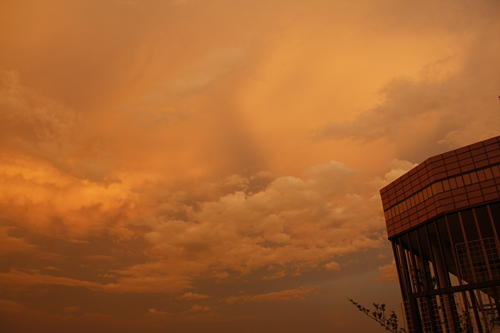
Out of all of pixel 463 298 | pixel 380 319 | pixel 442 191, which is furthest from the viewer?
pixel 380 319

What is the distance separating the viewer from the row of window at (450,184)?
113 ft

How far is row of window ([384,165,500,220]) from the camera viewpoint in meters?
34.4

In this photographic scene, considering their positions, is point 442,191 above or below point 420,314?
above

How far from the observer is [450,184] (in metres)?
36.2

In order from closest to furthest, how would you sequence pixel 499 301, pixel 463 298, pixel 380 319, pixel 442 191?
pixel 499 301
pixel 463 298
pixel 442 191
pixel 380 319

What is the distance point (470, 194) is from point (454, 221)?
11.2 ft

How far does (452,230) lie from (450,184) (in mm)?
5932

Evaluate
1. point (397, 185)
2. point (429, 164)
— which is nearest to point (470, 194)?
point (429, 164)

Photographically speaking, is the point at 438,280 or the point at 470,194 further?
the point at 438,280

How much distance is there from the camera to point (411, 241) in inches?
1695

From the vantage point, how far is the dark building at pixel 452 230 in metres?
32.8

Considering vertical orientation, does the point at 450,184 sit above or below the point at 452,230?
above

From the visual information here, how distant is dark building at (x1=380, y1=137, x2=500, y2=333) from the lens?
108 ft

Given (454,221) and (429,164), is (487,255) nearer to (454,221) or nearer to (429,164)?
(454,221)
